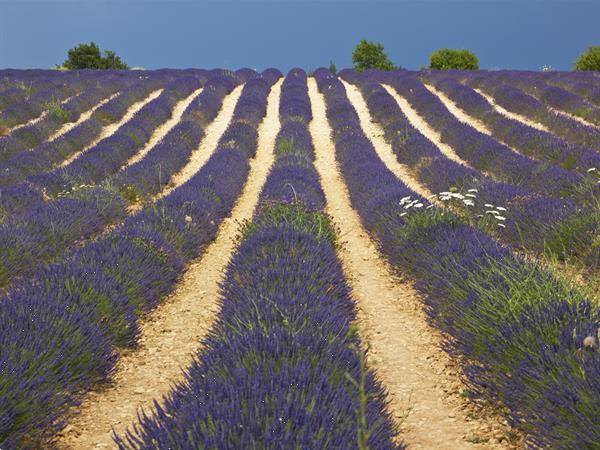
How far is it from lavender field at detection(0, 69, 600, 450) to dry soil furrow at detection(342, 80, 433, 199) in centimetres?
16

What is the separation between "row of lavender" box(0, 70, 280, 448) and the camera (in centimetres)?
269

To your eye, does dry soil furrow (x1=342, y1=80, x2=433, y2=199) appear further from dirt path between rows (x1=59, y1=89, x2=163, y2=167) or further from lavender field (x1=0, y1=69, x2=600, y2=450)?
dirt path between rows (x1=59, y1=89, x2=163, y2=167)

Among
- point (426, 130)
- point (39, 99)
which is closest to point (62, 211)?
point (426, 130)

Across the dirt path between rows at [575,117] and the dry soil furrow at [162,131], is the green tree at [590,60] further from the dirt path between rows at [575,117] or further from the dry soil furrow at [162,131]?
the dry soil furrow at [162,131]

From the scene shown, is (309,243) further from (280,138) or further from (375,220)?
(280,138)

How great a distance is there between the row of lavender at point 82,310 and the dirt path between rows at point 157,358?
0.34ft

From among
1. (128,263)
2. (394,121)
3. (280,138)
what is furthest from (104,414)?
(394,121)

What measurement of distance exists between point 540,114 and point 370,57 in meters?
21.1

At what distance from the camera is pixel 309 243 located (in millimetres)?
4766

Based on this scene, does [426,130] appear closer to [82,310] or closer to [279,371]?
[82,310]

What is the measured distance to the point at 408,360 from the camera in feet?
12.5

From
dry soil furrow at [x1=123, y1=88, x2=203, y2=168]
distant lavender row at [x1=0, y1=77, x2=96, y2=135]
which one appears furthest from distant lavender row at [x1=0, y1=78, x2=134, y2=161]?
dry soil furrow at [x1=123, y1=88, x2=203, y2=168]

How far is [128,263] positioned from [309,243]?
1.49m

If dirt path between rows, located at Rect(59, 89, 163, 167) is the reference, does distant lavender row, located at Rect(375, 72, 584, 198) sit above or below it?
below
